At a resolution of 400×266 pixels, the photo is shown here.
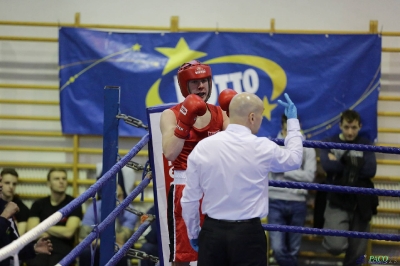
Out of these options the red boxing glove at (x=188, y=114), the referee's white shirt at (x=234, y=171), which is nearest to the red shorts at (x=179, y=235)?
the red boxing glove at (x=188, y=114)

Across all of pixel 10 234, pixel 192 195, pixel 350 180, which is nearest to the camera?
pixel 192 195

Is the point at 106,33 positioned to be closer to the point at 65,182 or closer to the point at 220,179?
the point at 65,182

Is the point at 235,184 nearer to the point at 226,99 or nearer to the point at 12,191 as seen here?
the point at 226,99

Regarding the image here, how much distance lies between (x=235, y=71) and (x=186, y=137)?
355 cm

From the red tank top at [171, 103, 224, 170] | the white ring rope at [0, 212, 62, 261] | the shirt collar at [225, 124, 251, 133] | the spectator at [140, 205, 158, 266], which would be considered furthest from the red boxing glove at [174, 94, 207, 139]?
the spectator at [140, 205, 158, 266]

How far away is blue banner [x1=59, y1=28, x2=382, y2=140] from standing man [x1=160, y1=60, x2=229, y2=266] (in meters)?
3.12

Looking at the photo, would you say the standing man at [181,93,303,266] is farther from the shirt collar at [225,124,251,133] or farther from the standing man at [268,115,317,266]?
the standing man at [268,115,317,266]

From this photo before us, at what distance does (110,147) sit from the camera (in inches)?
153

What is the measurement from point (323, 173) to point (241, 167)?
4076 millimetres

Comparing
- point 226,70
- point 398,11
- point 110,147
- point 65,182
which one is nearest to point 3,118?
point 65,182

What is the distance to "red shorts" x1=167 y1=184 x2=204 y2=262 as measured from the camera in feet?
11.2

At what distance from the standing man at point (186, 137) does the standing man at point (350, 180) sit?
2.80m

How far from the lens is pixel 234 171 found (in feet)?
9.30

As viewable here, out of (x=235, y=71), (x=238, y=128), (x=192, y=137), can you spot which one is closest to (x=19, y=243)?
(x=238, y=128)
